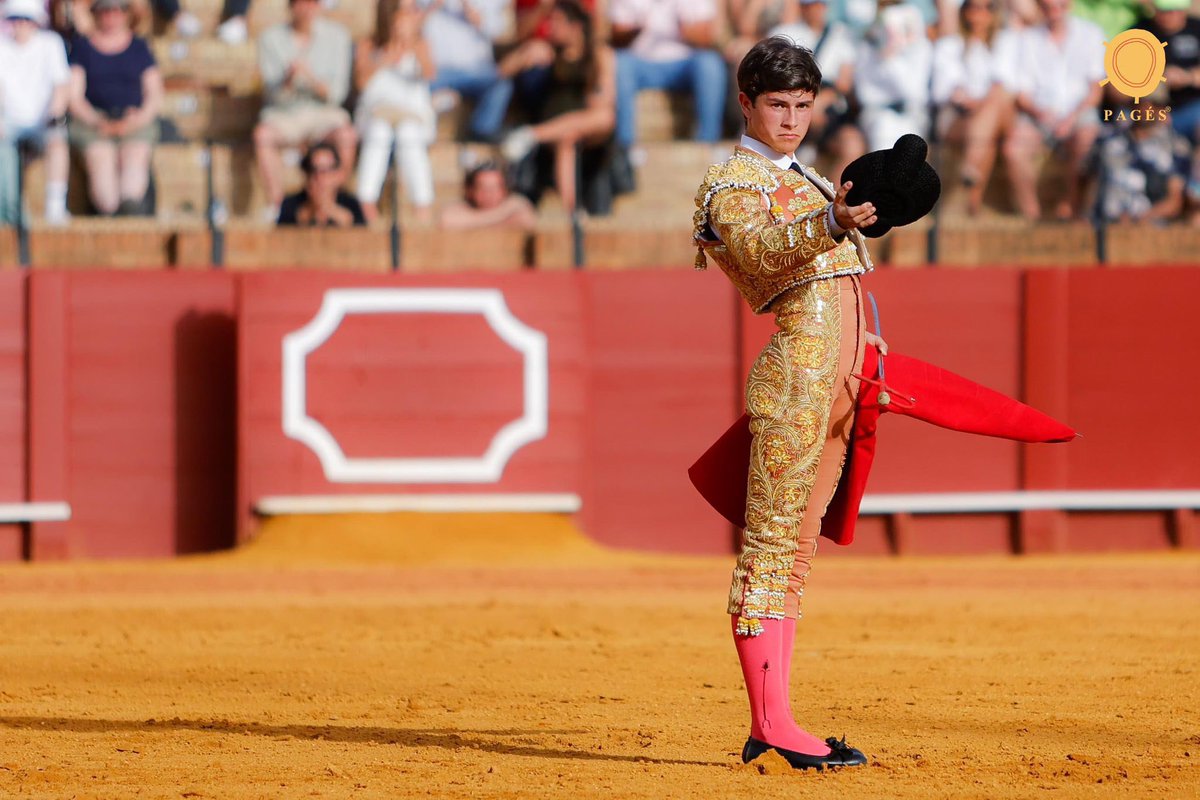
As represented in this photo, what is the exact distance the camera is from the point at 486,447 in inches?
315

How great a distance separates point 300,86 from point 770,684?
248 inches

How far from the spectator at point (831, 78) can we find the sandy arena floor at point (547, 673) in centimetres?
217

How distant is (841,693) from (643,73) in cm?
549

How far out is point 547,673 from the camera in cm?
507

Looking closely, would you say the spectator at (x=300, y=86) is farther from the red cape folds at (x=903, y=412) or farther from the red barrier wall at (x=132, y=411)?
the red cape folds at (x=903, y=412)

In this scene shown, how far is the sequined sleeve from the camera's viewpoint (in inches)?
127

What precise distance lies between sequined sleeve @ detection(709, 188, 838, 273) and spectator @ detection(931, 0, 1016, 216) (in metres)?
5.79

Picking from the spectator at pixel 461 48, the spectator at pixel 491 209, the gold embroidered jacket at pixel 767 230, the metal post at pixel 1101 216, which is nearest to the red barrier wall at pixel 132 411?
the spectator at pixel 491 209

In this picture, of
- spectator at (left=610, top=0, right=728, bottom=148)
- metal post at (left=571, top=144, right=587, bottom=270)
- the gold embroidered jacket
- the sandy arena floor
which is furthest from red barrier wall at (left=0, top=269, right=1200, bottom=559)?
the gold embroidered jacket

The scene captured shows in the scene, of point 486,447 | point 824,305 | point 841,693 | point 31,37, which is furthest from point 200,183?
point 824,305

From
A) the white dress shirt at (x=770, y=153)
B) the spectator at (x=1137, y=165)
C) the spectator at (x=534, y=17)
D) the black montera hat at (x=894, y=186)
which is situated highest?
the spectator at (x=534, y=17)

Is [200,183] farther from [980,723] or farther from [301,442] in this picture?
[980,723]

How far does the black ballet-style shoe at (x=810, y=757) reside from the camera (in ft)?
11.6

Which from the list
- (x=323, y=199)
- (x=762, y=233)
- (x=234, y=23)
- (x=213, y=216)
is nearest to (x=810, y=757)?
(x=762, y=233)
